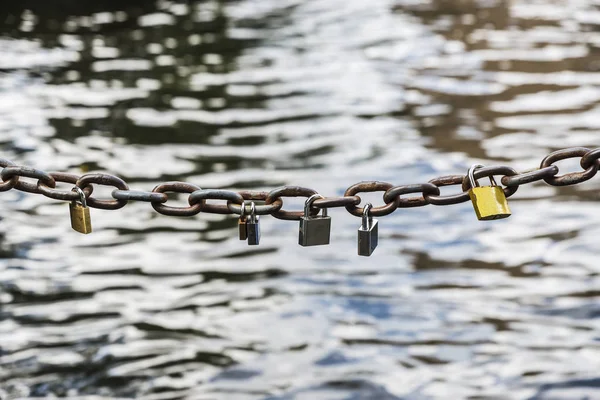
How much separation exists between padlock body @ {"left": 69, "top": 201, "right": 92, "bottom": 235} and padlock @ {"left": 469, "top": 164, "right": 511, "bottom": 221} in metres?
1.14

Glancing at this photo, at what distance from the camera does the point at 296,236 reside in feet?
16.4

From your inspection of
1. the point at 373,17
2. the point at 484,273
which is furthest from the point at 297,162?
the point at 373,17

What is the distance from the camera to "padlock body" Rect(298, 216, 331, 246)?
7.74 ft

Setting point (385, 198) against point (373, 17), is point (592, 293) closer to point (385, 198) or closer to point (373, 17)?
point (385, 198)

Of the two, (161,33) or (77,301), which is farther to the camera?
(161,33)

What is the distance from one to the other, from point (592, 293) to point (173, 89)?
491cm

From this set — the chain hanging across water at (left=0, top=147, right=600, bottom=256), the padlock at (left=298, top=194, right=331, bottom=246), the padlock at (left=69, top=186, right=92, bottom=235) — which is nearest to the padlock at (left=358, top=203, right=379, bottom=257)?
the chain hanging across water at (left=0, top=147, right=600, bottom=256)

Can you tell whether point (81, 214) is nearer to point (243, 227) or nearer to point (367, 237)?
point (243, 227)

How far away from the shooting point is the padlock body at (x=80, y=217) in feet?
7.90

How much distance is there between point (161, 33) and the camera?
1028cm

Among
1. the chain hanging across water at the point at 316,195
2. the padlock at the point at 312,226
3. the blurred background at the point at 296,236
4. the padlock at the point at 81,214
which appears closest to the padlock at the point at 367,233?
the chain hanging across water at the point at 316,195

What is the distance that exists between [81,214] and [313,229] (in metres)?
0.70

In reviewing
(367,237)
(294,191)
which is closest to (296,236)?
(367,237)

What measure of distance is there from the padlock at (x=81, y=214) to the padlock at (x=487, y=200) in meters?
1.14
